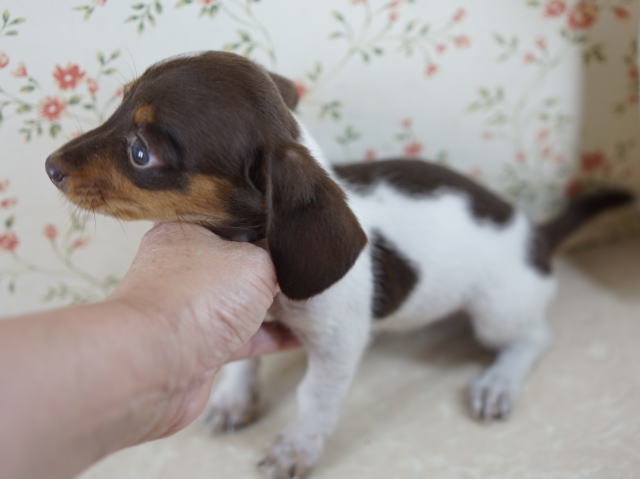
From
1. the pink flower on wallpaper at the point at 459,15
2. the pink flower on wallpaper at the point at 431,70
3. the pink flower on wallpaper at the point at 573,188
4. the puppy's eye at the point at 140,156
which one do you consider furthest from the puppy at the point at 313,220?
the pink flower on wallpaper at the point at 459,15

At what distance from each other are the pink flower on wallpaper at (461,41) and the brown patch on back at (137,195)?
3.39 feet

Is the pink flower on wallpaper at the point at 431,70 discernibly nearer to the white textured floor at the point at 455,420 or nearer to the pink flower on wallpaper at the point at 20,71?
the white textured floor at the point at 455,420

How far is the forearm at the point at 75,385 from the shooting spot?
1.03 meters

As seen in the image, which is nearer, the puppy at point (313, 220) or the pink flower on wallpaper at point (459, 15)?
the puppy at point (313, 220)

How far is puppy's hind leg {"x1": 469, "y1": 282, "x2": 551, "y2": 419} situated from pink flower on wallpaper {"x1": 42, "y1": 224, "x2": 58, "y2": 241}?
128 cm

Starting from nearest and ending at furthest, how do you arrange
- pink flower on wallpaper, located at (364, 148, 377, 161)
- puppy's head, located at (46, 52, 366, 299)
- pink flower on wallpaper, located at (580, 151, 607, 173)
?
1. puppy's head, located at (46, 52, 366, 299)
2. pink flower on wallpaper, located at (364, 148, 377, 161)
3. pink flower on wallpaper, located at (580, 151, 607, 173)

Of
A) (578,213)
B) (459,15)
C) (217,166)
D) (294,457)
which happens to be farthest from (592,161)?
(217,166)

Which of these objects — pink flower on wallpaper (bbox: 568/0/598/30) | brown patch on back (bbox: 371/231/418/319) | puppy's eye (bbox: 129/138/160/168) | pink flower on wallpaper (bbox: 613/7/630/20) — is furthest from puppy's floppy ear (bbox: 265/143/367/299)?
pink flower on wallpaper (bbox: 613/7/630/20)

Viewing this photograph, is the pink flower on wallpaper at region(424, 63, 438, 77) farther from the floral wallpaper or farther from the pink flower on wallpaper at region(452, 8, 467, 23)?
the pink flower on wallpaper at region(452, 8, 467, 23)

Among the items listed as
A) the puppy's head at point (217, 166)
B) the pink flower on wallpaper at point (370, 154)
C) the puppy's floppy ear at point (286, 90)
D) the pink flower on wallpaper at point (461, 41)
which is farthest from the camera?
the pink flower on wallpaper at point (370, 154)

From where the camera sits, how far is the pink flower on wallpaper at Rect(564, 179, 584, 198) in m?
2.57

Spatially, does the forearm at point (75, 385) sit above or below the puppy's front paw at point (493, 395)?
above

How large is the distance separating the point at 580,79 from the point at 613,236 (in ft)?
2.67

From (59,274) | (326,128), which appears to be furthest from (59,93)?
(326,128)
